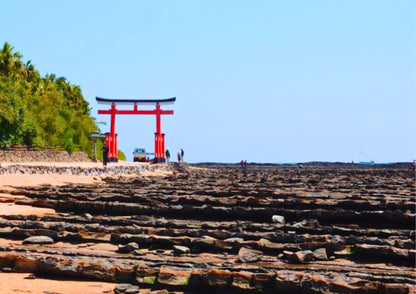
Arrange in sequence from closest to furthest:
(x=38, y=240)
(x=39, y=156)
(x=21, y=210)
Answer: (x=38, y=240) < (x=21, y=210) < (x=39, y=156)

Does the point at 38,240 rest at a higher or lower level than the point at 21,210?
lower

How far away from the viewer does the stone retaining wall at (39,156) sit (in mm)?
35188

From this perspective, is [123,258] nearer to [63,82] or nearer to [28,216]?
[28,216]

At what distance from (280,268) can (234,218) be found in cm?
567

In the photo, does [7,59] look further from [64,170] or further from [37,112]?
[64,170]

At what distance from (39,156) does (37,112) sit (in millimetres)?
6119

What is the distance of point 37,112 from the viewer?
43.3 meters

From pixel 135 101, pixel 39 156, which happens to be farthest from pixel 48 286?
pixel 135 101

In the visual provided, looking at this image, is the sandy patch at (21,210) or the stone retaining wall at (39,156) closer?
the sandy patch at (21,210)

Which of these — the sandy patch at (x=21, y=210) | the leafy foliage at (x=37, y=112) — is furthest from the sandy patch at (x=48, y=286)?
the leafy foliage at (x=37, y=112)

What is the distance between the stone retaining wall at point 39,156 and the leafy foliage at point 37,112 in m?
0.90

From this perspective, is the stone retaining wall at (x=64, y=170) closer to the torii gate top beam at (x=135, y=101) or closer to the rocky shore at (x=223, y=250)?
the torii gate top beam at (x=135, y=101)

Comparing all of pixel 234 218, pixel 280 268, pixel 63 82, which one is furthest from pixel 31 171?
pixel 63 82

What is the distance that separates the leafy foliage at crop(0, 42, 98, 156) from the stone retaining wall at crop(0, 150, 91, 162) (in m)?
0.90
